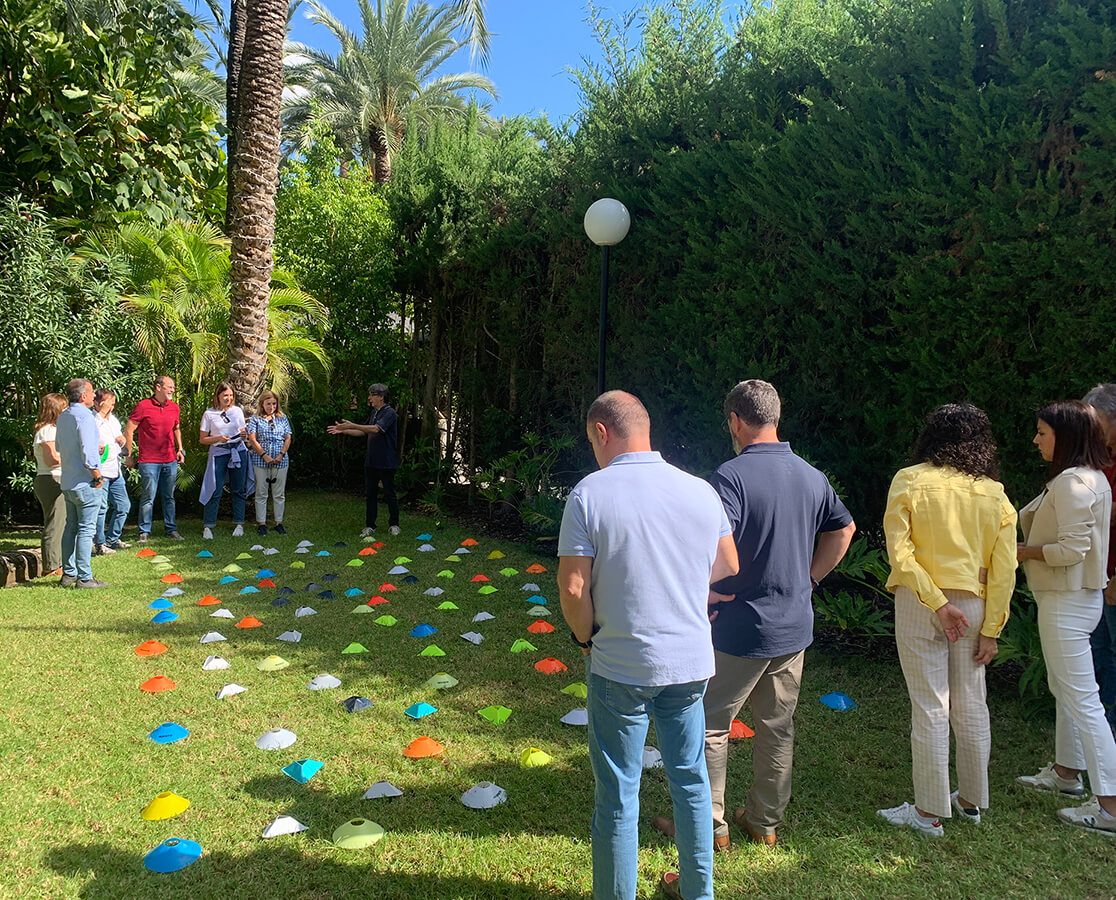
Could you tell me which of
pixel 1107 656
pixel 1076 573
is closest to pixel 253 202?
pixel 1076 573

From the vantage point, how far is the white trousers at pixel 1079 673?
3.46 metres

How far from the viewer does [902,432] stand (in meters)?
5.69

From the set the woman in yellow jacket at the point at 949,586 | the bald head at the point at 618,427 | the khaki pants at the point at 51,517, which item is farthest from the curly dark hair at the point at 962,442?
the khaki pants at the point at 51,517

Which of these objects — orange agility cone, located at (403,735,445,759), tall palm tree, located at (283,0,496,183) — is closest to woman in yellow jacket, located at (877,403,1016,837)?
orange agility cone, located at (403,735,445,759)

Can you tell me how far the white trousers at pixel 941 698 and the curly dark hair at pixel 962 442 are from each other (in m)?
0.54

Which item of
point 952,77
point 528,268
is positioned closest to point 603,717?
point 952,77

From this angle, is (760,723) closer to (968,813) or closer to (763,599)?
(763,599)

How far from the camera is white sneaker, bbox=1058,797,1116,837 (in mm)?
3461

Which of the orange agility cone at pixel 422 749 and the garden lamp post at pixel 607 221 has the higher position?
the garden lamp post at pixel 607 221

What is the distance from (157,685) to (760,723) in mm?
3759

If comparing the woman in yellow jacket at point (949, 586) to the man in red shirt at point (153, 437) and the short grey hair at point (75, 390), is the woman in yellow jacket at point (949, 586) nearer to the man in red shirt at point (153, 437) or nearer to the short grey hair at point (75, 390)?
the short grey hair at point (75, 390)

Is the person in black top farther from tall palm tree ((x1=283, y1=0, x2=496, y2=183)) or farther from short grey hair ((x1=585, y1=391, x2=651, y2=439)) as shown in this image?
tall palm tree ((x1=283, y1=0, x2=496, y2=183))

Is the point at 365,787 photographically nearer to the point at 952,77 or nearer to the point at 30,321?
the point at 952,77

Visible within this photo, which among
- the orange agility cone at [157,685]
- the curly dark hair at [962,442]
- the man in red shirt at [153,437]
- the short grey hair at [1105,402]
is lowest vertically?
the orange agility cone at [157,685]
